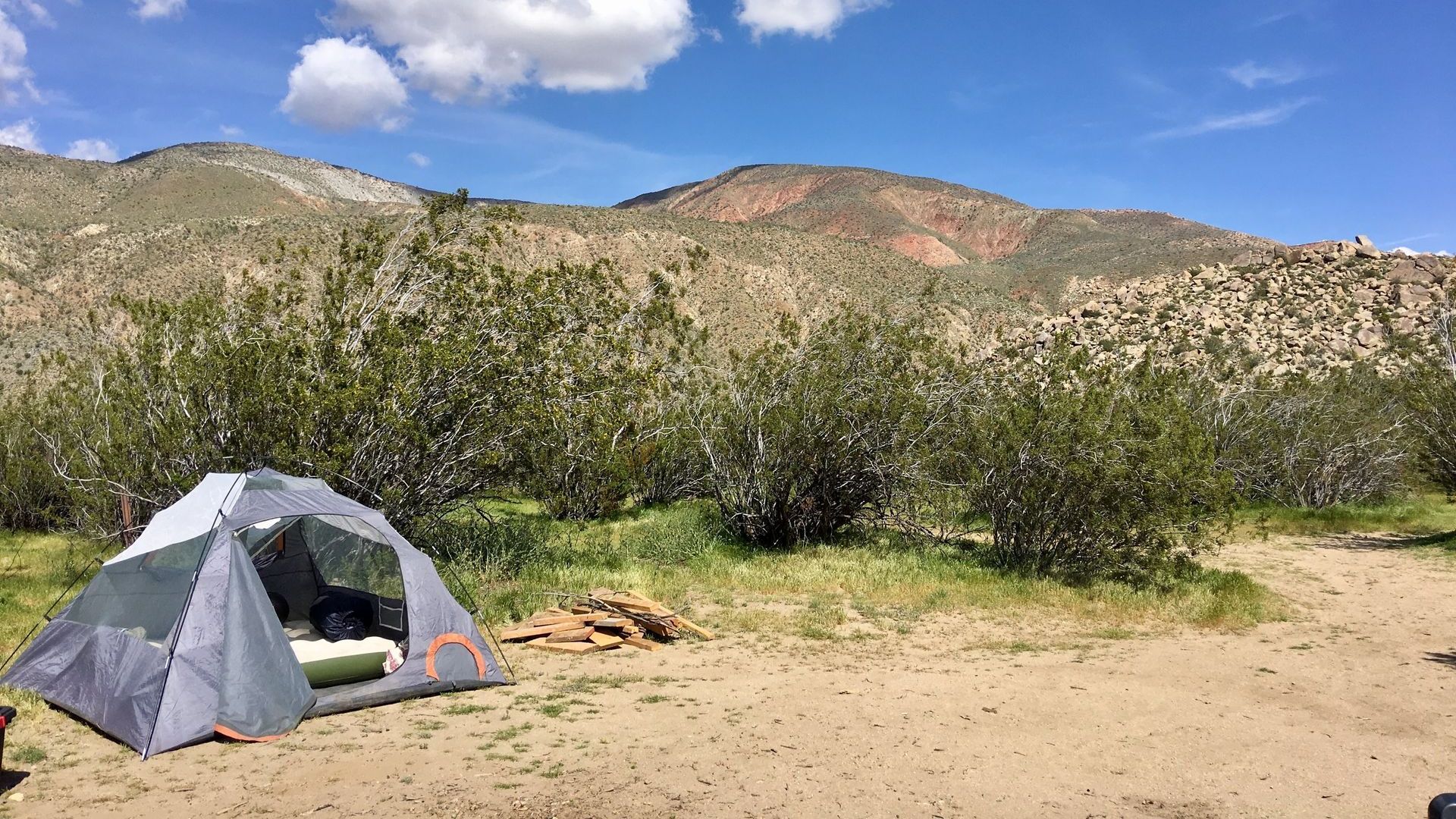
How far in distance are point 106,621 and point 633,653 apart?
13.8 ft

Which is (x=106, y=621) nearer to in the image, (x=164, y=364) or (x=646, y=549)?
(x=164, y=364)

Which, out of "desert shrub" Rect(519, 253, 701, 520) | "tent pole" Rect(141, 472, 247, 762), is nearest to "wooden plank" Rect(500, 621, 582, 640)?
"tent pole" Rect(141, 472, 247, 762)

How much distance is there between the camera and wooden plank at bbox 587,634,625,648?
29.2 ft

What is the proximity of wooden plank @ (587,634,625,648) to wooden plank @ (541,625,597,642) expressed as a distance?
0.03 meters

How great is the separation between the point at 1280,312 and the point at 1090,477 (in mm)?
33524

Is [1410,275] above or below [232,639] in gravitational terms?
above

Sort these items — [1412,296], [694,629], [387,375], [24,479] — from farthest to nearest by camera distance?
[1412,296], [24,479], [387,375], [694,629]

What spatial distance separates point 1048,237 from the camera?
279 feet

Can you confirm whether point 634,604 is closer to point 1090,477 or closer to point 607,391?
point 607,391

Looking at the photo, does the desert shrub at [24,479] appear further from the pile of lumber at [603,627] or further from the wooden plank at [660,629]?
the wooden plank at [660,629]

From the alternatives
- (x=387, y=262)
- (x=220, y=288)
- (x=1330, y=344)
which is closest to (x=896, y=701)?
(x=387, y=262)

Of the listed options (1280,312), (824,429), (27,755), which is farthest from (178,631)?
(1280,312)

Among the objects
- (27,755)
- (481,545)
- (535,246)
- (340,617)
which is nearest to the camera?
(27,755)

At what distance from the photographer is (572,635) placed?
356 inches
